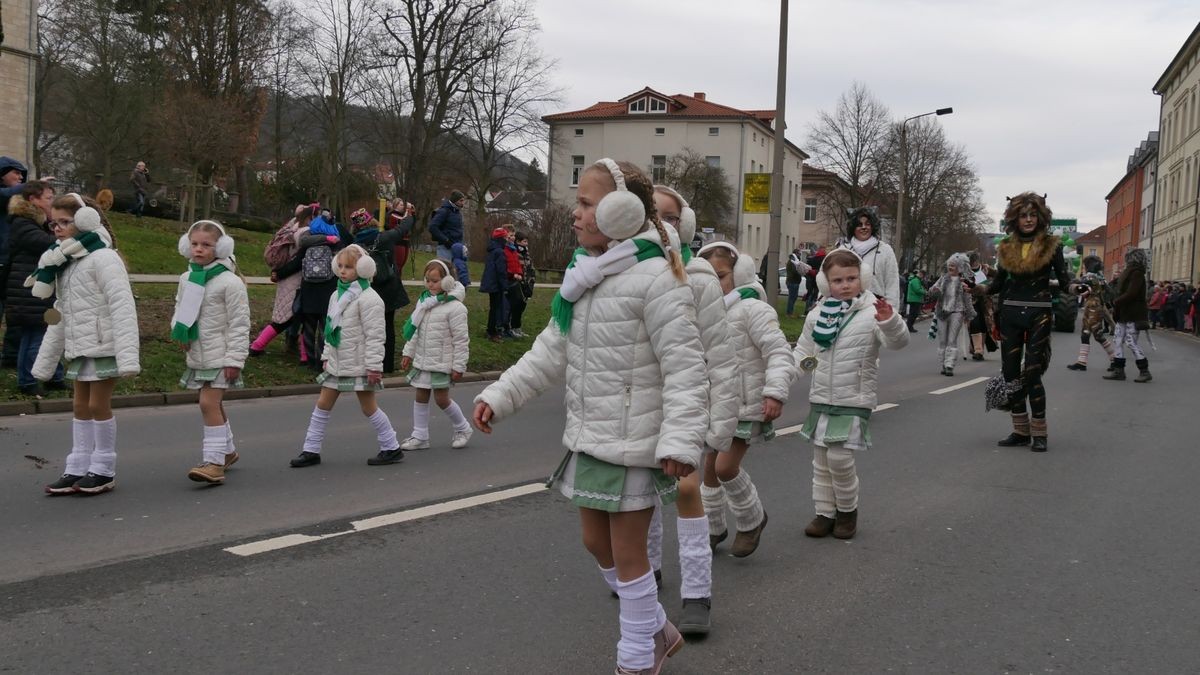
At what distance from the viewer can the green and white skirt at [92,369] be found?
6.65 metres

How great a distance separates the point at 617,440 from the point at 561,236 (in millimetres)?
37678

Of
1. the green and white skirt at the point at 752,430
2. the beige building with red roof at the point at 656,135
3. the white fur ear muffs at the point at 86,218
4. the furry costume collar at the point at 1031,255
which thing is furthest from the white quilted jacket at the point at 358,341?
the beige building with red roof at the point at 656,135

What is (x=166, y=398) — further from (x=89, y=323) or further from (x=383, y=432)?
(x=89, y=323)

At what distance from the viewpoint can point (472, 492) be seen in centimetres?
703

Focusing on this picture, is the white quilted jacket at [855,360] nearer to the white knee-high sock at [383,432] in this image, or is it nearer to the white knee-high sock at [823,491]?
the white knee-high sock at [823,491]

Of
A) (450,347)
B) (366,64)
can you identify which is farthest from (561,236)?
(450,347)

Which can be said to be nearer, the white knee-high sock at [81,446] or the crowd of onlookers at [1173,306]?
the white knee-high sock at [81,446]

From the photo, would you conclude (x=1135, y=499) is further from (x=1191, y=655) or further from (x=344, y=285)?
(x=344, y=285)

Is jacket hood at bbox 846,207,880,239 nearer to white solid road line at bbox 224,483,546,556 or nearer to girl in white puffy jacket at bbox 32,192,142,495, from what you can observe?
white solid road line at bbox 224,483,546,556

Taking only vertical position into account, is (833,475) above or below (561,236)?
below

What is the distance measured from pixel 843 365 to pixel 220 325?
407 cm

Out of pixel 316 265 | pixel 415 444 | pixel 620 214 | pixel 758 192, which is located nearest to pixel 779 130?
pixel 758 192

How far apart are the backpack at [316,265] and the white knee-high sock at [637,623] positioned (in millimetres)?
9808

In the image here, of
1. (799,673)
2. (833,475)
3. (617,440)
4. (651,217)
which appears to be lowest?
(799,673)
